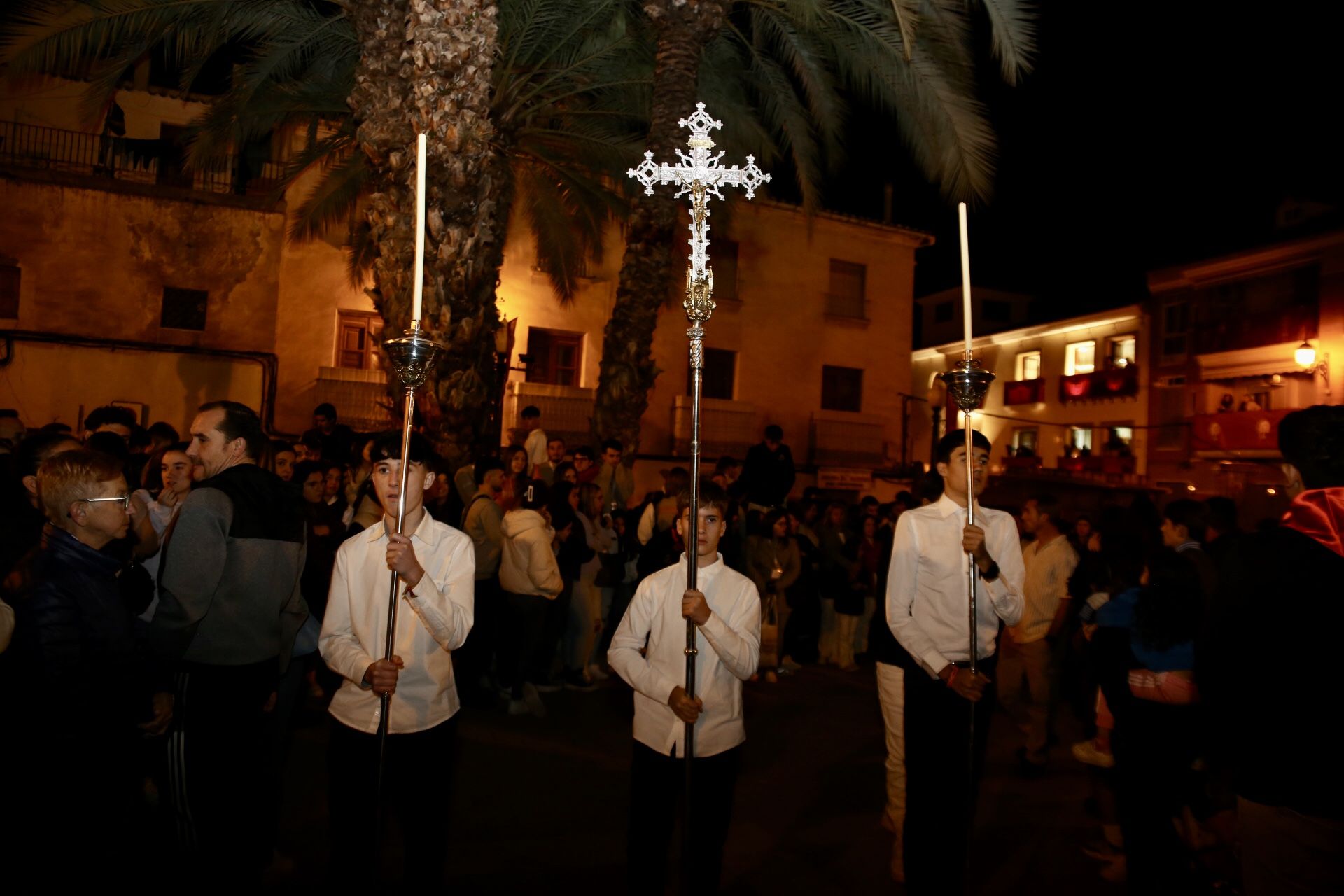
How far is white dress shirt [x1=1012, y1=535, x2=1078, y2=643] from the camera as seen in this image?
7.79 metres

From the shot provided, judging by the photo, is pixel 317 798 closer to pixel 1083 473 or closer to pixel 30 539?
pixel 30 539

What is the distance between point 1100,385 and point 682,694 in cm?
3278

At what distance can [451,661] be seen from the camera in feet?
14.7

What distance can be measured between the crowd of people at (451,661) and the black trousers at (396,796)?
0.05 feet

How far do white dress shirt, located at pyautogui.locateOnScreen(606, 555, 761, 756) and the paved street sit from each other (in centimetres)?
102

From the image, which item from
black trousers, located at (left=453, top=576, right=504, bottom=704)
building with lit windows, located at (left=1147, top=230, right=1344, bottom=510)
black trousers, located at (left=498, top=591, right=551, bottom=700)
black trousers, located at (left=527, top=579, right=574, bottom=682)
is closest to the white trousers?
black trousers, located at (left=498, top=591, right=551, bottom=700)

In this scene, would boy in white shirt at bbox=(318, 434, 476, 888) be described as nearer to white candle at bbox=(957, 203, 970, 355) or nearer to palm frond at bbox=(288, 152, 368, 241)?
white candle at bbox=(957, 203, 970, 355)

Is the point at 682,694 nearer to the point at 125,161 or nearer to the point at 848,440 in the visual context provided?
the point at 125,161

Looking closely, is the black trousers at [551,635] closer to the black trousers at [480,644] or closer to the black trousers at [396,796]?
the black trousers at [480,644]

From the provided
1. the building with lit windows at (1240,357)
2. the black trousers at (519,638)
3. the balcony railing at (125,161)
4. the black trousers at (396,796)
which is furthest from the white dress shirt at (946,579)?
the building with lit windows at (1240,357)

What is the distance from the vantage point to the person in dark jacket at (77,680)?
134 inches

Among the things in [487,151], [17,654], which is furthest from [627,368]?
[17,654]

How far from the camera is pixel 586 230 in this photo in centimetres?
1645

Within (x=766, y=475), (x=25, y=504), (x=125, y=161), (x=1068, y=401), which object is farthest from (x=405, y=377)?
(x=1068, y=401)
